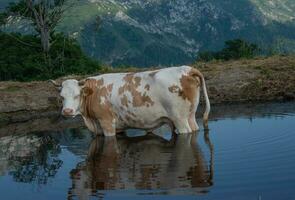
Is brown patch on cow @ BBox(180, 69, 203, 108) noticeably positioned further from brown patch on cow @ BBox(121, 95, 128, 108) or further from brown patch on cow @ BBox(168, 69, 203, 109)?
brown patch on cow @ BBox(121, 95, 128, 108)

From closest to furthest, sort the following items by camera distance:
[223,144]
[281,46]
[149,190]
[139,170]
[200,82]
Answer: [149,190] → [139,170] → [223,144] → [200,82] → [281,46]

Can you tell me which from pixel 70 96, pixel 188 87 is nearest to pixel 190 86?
pixel 188 87

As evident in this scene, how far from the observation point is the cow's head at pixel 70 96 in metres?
14.0

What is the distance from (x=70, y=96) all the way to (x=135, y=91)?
1645 mm

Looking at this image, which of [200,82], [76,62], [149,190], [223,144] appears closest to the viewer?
[149,190]

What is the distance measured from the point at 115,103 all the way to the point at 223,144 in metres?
3.51

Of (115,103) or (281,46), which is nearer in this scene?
(115,103)

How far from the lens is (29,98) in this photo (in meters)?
20.6

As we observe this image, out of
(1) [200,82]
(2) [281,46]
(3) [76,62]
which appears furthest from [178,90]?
(3) [76,62]

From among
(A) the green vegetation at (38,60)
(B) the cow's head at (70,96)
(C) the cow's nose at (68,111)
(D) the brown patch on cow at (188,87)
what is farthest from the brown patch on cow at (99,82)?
(A) the green vegetation at (38,60)

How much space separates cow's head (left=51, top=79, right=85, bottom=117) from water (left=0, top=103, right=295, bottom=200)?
675 mm

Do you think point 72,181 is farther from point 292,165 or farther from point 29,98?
point 29,98

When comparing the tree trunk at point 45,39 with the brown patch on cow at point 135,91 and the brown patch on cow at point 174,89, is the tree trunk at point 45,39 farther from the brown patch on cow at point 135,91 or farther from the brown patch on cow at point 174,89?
the brown patch on cow at point 174,89

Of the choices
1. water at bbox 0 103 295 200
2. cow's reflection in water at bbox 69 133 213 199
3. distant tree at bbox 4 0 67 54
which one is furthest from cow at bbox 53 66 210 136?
distant tree at bbox 4 0 67 54
